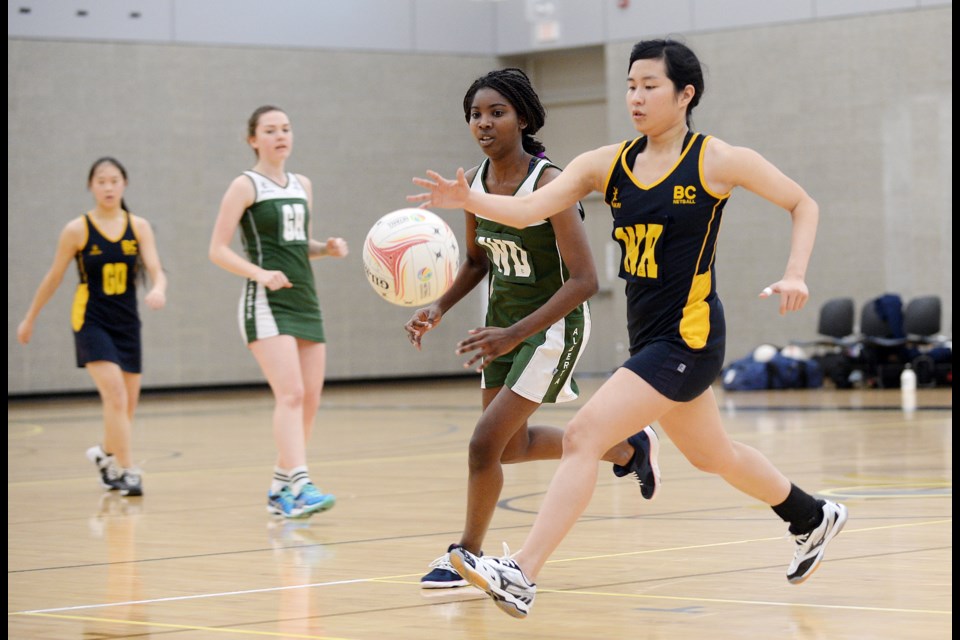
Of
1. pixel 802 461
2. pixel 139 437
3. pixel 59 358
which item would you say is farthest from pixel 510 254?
pixel 59 358

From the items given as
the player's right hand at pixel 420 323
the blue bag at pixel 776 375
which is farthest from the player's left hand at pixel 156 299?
the blue bag at pixel 776 375

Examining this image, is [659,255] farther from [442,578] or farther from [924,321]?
[924,321]

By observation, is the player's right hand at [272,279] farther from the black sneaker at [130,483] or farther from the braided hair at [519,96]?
the braided hair at [519,96]

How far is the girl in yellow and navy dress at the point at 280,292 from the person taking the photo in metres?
7.17

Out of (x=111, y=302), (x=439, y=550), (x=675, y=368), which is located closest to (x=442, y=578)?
(x=439, y=550)

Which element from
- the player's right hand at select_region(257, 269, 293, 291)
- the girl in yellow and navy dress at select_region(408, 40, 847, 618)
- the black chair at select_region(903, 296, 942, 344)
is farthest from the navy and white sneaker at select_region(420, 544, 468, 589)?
the black chair at select_region(903, 296, 942, 344)

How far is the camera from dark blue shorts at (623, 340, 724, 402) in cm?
432

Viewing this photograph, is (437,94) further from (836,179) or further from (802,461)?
(802,461)

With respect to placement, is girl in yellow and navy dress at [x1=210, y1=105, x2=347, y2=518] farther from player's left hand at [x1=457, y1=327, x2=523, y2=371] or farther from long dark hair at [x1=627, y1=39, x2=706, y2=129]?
long dark hair at [x1=627, y1=39, x2=706, y2=129]

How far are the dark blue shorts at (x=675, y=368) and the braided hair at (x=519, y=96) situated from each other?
1.04m

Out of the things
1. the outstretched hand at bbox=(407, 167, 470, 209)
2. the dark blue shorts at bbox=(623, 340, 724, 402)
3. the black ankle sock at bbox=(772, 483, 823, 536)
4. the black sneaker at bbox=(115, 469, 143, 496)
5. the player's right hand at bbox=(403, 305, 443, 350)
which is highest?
the outstretched hand at bbox=(407, 167, 470, 209)

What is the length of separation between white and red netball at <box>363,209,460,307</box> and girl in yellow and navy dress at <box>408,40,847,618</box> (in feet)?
3.76

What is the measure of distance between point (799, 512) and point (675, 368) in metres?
0.83

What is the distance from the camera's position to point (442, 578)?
4945 millimetres
